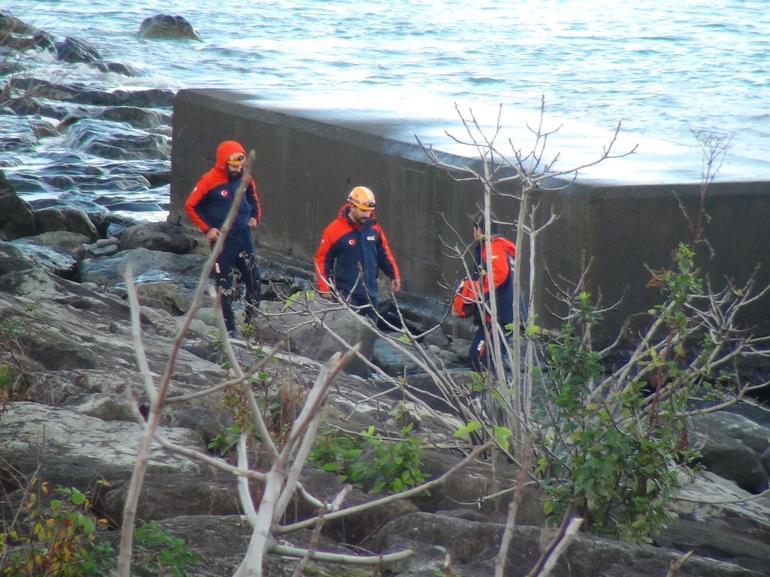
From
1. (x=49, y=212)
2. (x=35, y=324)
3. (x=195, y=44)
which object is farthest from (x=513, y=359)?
(x=195, y=44)

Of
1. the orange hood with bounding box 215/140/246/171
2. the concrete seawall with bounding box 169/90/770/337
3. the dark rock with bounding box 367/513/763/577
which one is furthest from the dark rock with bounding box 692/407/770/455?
the orange hood with bounding box 215/140/246/171

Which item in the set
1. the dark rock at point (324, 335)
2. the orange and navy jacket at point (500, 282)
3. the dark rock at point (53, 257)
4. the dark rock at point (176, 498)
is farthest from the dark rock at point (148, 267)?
the dark rock at point (176, 498)

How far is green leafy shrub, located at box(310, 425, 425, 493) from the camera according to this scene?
4.80m

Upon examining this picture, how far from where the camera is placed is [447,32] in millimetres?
43156

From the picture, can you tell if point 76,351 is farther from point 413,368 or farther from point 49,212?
point 49,212

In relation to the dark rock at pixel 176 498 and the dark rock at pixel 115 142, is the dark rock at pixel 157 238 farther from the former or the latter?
the dark rock at pixel 176 498

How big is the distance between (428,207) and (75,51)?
22.8 metres

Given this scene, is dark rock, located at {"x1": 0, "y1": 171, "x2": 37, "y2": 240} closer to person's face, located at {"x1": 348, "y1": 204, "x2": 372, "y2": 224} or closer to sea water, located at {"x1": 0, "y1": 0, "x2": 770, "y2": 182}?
sea water, located at {"x1": 0, "y1": 0, "x2": 770, "y2": 182}

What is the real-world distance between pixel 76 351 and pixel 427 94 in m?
24.5

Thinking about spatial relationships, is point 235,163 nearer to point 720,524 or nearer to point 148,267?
point 148,267

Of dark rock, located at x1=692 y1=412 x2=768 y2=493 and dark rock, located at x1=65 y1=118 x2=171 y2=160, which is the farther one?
dark rock, located at x1=65 y1=118 x2=171 y2=160

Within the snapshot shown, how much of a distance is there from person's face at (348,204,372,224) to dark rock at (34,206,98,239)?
636 cm

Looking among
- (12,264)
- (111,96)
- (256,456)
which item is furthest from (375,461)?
(111,96)

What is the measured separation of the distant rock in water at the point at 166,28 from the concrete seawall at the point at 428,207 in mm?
26486
